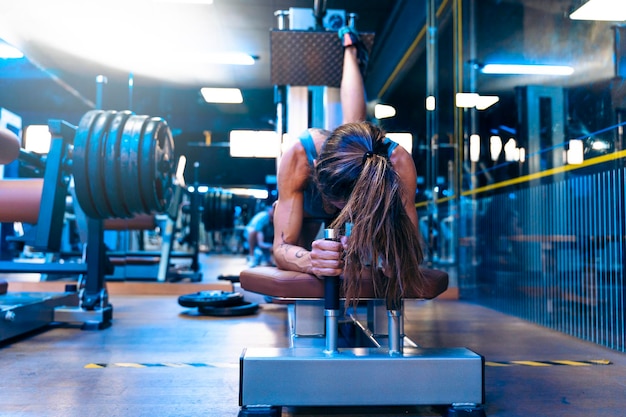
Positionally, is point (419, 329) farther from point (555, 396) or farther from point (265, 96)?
point (265, 96)

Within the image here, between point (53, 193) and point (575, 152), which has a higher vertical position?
point (575, 152)

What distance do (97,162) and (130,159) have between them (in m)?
0.16

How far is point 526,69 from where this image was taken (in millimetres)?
3174

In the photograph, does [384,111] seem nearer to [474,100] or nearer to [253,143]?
[474,100]

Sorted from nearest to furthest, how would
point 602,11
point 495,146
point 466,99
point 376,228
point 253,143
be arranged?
point 376,228 < point 602,11 < point 495,146 < point 466,99 < point 253,143

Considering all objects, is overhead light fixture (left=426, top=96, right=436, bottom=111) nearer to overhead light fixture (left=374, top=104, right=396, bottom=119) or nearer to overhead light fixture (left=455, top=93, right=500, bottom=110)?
overhead light fixture (left=455, top=93, right=500, bottom=110)

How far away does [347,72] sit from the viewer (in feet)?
7.86

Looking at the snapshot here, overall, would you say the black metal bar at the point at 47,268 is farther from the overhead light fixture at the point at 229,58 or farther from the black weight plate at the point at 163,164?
the overhead light fixture at the point at 229,58

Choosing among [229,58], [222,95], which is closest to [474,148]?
[229,58]

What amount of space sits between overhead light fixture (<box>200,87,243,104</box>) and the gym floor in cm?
665

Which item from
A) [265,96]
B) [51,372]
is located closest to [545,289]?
[51,372]

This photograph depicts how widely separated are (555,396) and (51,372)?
1673 mm

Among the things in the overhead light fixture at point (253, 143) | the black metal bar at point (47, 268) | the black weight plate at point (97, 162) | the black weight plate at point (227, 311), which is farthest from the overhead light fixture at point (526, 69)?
the overhead light fixture at point (253, 143)

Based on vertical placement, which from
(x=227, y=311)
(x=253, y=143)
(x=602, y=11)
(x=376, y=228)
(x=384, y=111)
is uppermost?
(x=253, y=143)
